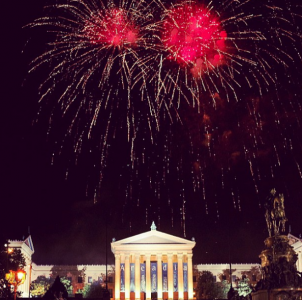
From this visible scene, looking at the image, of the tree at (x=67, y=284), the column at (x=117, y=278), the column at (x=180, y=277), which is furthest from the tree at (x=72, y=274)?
the column at (x=180, y=277)

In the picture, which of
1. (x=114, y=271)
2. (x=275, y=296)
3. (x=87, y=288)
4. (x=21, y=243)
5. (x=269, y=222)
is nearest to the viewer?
(x=275, y=296)

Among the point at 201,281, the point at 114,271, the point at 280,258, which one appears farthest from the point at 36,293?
the point at 280,258

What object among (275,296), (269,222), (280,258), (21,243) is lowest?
(275,296)

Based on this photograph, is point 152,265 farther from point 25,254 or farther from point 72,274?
point 25,254

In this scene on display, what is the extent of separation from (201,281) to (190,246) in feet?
21.2

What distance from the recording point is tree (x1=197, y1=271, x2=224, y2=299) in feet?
263

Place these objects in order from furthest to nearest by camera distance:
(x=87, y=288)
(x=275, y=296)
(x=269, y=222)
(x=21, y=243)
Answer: (x=87, y=288) < (x=21, y=243) < (x=269, y=222) < (x=275, y=296)

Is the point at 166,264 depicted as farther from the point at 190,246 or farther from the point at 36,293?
the point at 36,293

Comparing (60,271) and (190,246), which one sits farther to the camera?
(60,271)

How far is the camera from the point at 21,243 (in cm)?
7750

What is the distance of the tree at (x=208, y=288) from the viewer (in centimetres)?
8006

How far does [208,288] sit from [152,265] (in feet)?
32.8

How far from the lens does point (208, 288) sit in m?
81.1

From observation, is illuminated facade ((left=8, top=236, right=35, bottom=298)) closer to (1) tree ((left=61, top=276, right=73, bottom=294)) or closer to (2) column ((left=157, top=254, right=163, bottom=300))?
(1) tree ((left=61, top=276, right=73, bottom=294))
